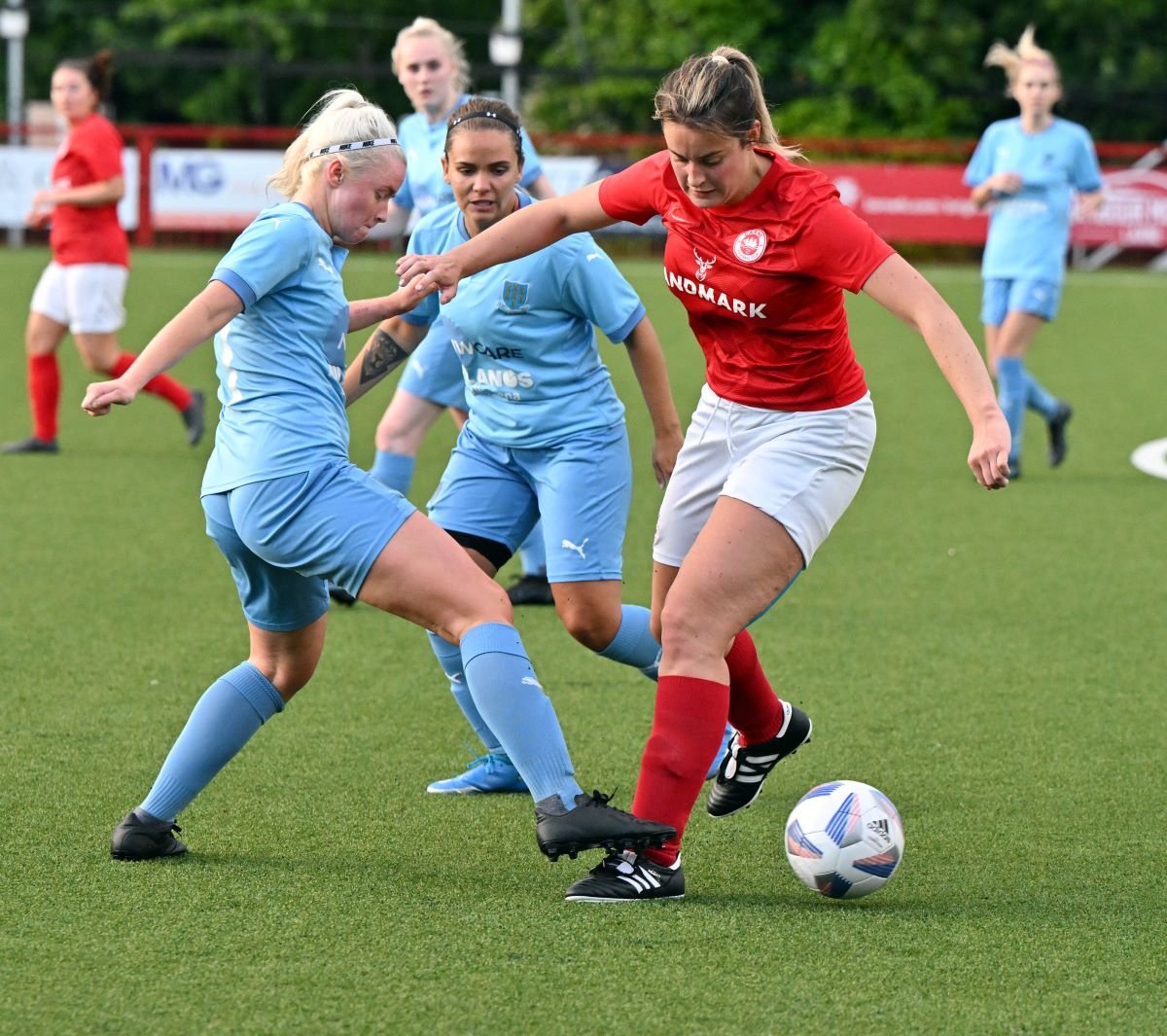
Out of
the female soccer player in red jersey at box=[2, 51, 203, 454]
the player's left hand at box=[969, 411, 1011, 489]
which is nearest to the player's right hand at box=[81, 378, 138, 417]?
the player's left hand at box=[969, 411, 1011, 489]

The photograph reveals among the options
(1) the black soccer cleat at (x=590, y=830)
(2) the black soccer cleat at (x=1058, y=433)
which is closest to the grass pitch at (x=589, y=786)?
(1) the black soccer cleat at (x=590, y=830)

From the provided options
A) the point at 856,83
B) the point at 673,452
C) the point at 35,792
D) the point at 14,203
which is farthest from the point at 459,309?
the point at 856,83

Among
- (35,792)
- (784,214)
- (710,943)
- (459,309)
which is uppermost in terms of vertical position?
(784,214)

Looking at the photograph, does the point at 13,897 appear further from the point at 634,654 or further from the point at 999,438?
the point at 999,438

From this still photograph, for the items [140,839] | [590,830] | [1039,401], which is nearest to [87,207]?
[1039,401]

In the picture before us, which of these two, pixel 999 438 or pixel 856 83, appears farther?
pixel 856 83

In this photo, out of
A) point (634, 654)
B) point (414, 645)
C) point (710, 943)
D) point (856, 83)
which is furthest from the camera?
point (856, 83)

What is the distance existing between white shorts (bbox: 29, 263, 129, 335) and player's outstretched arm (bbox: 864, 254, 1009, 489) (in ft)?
23.0

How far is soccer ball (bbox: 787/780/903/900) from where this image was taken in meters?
4.00

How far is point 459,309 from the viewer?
196 inches

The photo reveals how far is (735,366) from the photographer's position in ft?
14.1

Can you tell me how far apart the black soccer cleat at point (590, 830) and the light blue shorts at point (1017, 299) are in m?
6.70

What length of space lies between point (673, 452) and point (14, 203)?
21.9 metres

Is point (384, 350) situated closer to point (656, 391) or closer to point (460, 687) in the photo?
point (656, 391)
